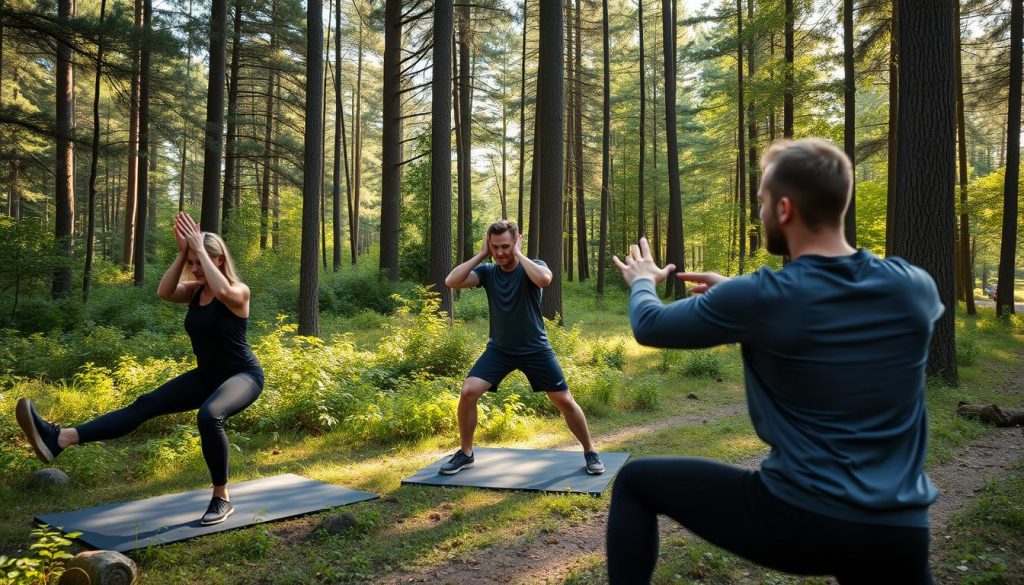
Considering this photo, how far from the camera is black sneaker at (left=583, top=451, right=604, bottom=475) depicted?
6160 millimetres

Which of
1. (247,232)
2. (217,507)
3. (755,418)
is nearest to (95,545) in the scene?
(217,507)

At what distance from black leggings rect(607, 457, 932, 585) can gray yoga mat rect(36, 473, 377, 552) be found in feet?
12.4

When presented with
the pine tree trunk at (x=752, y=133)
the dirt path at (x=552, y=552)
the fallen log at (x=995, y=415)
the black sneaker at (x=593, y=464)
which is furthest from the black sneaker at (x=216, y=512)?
the pine tree trunk at (x=752, y=133)

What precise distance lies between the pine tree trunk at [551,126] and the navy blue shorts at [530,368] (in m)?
7.98

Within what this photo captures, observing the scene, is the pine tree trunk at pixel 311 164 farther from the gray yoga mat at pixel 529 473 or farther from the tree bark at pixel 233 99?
the gray yoga mat at pixel 529 473

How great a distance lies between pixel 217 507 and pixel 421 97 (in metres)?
25.1

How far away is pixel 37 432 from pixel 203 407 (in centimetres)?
109

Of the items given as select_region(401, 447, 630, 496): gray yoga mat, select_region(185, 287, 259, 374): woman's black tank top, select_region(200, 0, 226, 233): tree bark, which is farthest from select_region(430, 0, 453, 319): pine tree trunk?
select_region(185, 287, 259, 374): woman's black tank top

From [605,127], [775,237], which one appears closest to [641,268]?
[775,237]

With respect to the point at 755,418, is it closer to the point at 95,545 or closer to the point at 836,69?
the point at 95,545

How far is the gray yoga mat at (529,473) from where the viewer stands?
5836mm

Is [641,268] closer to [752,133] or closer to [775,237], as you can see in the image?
[775,237]

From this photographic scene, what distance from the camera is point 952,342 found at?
33.2 ft

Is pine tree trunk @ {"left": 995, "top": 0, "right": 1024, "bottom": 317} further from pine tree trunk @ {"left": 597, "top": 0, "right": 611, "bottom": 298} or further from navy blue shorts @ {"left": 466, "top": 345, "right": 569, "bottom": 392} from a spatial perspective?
navy blue shorts @ {"left": 466, "top": 345, "right": 569, "bottom": 392}
